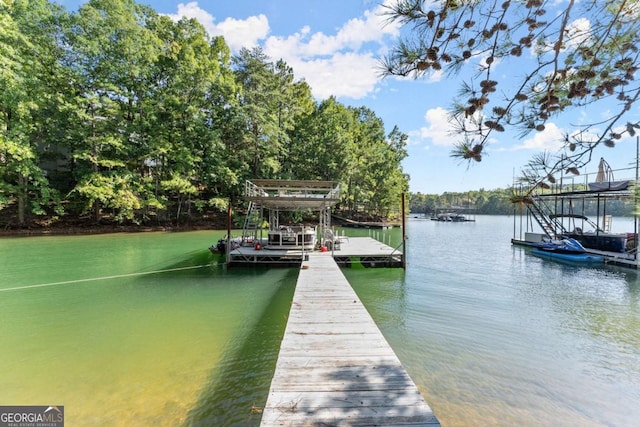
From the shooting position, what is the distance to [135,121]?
24.1 m

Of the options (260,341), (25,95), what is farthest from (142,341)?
(25,95)

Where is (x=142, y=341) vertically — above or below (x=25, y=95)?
below

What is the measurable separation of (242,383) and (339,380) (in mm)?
2046

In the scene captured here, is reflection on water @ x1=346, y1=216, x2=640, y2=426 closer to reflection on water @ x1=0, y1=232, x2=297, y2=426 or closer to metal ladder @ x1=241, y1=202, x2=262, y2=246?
reflection on water @ x1=0, y1=232, x2=297, y2=426

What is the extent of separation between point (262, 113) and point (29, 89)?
55.8 ft

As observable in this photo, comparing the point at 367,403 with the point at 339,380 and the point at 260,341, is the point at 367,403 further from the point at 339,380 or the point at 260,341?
the point at 260,341

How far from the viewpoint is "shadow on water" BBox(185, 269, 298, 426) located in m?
3.41

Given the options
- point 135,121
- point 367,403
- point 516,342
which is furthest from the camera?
point 135,121

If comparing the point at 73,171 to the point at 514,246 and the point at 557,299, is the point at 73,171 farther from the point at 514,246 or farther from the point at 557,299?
the point at 514,246

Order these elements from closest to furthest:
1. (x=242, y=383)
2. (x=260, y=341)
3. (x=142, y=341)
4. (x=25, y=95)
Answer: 1. (x=242, y=383)
2. (x=142, y=341)
3. (x=260, y=341)
4. (x=25, y=95)

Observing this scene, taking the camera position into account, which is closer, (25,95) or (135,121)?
(25,95)

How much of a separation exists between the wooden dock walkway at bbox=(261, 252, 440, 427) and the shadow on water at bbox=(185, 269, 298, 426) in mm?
908

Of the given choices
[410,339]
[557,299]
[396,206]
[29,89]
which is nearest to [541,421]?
[410,339]

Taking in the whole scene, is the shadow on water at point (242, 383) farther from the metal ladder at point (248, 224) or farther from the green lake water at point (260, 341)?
the metal ladder at point (248, 224)
